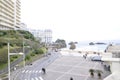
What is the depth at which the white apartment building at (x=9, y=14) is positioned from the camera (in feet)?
240

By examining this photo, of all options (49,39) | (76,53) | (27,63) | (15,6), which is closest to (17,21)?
(15,6)

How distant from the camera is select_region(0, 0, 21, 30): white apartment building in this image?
7300 centimetres

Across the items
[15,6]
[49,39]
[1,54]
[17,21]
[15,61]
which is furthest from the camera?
[49,39]

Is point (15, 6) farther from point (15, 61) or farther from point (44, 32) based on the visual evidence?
point (44, 32)

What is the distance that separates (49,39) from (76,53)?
103193mm

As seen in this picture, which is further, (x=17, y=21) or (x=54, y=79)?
(x=17, y=21)

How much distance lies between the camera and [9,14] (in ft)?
267

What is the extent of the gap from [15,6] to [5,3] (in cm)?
1365

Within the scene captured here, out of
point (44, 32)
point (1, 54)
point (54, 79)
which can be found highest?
point (44, 32)

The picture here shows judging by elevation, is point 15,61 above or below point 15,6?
below

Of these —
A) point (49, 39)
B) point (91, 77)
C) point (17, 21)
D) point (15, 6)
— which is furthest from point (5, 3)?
point (49, 39)

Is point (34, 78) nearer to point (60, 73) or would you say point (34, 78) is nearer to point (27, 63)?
point (60, 73)

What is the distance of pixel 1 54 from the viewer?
39625 mm

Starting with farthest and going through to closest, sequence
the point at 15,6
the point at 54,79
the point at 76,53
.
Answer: the point at 15,6 < the point at 76,53 < the point at 54,79
